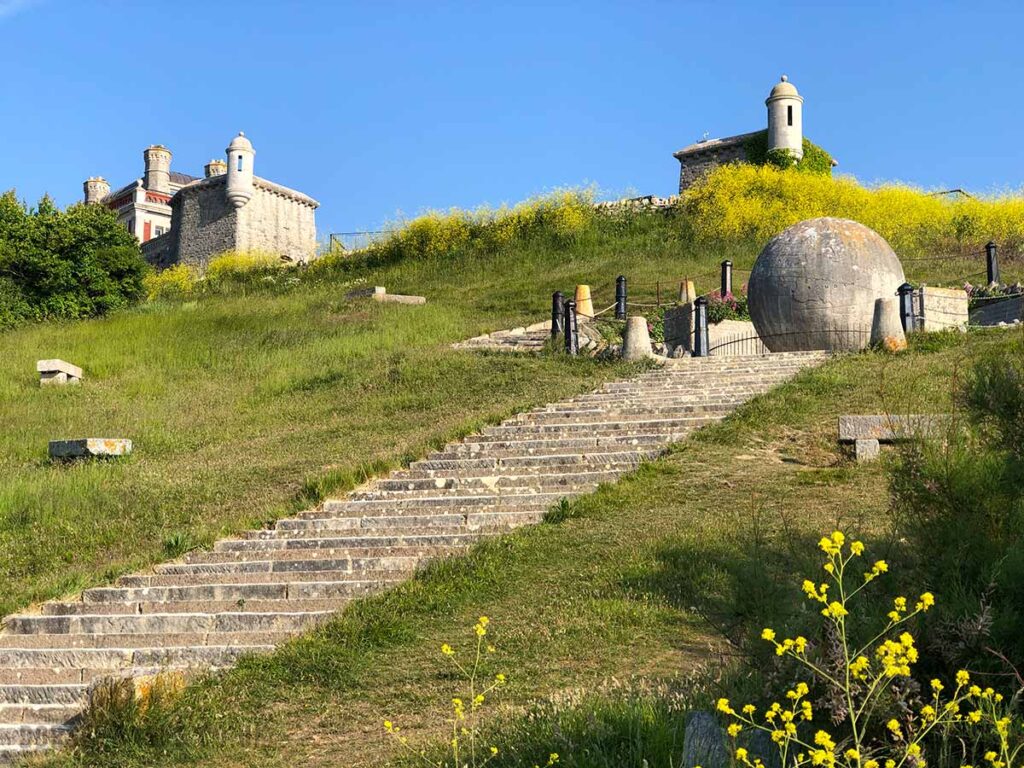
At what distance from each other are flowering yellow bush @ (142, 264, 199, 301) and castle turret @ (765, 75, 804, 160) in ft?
73.5

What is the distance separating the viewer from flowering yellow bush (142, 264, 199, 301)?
43041 mm

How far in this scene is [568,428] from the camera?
1438 centimetres

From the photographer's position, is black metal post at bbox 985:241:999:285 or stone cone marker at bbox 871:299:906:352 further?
black metal post at bbox 985:241:999:285

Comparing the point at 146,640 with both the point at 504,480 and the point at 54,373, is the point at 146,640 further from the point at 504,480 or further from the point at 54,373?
the point at 54,373

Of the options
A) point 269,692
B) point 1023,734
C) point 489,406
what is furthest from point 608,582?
point 489,406

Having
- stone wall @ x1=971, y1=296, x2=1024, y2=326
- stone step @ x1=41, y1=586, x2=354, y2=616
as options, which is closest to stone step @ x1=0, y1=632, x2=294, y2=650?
stone step @ x1=41, y1=586, x2=354, y2=616

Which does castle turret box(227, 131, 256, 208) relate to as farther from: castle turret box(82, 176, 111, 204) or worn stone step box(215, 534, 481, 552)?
worn stone step box(215, 534, 481, 552)

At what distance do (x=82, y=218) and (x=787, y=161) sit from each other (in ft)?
82.7

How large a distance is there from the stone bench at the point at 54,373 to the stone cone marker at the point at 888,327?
14.9 m

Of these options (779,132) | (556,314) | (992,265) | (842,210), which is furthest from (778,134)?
(556,314)

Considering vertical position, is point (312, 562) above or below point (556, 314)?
below

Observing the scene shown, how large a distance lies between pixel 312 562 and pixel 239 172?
163 feet

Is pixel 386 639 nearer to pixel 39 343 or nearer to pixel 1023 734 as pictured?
pixel 1023 734

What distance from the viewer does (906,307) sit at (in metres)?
17.5
